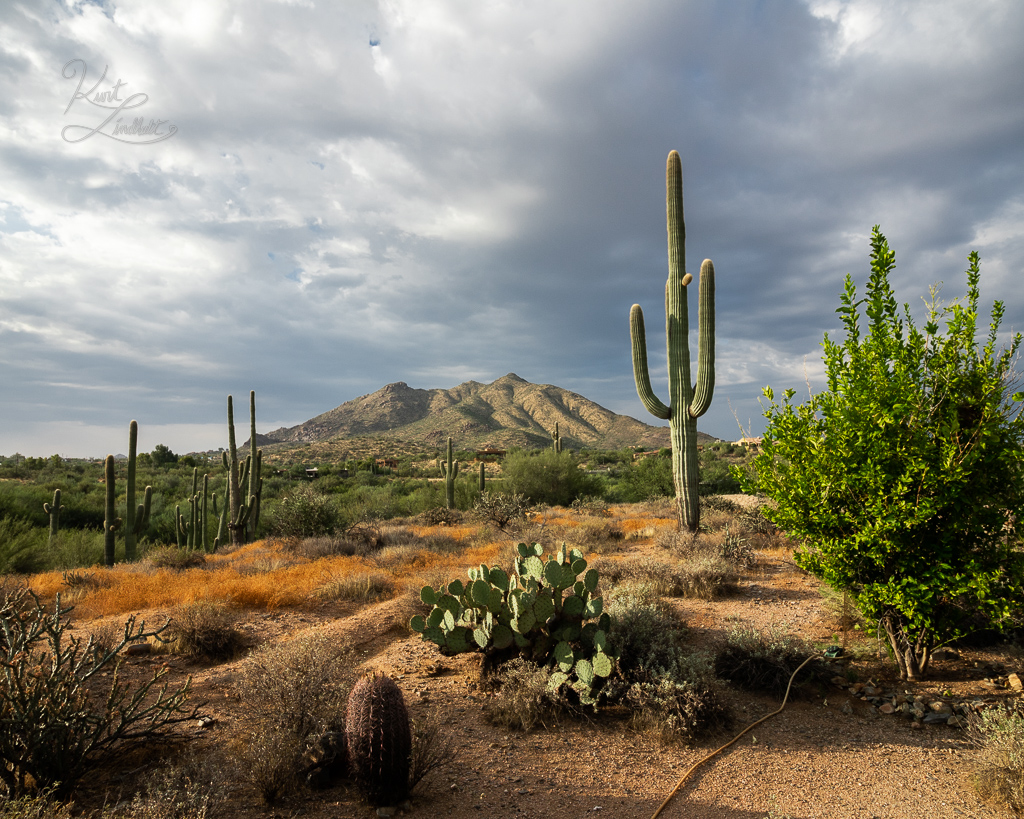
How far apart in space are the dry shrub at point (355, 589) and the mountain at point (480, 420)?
61.4 metres

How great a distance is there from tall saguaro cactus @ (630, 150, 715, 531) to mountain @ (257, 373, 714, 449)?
189 feet

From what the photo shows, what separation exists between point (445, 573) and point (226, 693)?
5284 mm

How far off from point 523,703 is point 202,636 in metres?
4.41

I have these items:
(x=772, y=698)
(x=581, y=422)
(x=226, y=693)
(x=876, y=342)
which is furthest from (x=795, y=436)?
(x=581, y=422)

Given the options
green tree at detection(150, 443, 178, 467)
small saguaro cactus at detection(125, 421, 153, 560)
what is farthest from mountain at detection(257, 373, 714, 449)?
small saguaro cactus at detection(125, 421, 153, 560)

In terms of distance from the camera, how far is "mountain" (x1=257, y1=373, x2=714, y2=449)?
8256 centimetres

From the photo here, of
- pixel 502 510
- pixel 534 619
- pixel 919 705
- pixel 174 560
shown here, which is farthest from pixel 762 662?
pixel 174 560

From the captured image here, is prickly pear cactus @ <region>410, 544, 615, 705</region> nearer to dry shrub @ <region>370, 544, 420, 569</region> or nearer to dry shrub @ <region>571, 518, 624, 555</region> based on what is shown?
dry shrub @ <region>370, 544, 420, 569</region>

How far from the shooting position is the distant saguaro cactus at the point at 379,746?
12.7 ft

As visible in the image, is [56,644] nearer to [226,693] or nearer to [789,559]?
[226,693]

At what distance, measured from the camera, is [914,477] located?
521 centimetres

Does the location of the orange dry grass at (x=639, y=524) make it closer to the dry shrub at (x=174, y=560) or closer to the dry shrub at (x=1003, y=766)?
the dry shrub at (x=174, y=560)

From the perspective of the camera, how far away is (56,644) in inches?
146

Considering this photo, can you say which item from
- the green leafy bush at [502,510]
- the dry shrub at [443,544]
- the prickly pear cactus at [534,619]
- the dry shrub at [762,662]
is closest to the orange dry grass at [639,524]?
the green leafy bush at [502,510]
